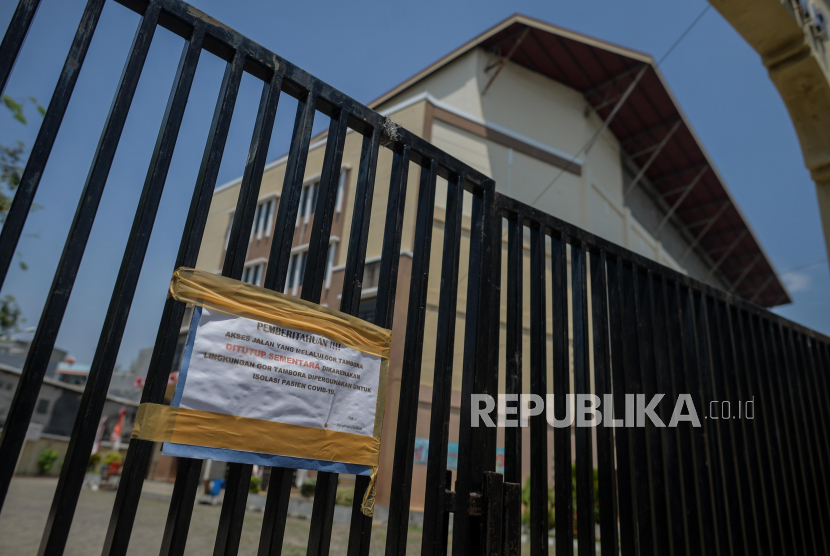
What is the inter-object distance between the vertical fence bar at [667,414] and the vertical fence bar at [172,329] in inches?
114

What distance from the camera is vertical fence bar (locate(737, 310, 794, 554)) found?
4043mm

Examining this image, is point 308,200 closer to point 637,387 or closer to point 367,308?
point 367,308

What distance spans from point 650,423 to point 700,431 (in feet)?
1.70

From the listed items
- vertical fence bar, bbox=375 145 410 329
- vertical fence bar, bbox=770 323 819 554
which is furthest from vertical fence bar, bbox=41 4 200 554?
vertical fence bar, bbox=770 323 819 554

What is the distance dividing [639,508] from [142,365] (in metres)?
31.8

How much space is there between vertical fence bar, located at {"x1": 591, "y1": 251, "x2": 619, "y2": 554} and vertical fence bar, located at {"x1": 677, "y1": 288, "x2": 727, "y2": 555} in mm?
818

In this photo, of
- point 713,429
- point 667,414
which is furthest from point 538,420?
point 713,429

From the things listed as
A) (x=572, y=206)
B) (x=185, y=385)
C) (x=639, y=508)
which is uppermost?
(x=572, y=206)

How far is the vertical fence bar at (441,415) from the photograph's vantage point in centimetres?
235

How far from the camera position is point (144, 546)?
8.16 meters

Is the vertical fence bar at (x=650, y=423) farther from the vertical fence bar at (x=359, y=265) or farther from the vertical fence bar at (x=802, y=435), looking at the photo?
the vertical fence bar at (x=359, y=265)

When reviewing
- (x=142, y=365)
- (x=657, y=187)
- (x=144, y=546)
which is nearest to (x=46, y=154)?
(x=144, y=546)

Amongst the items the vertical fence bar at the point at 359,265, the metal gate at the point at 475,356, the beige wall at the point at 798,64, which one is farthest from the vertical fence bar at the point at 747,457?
the vertical fence bar at the point at 359,265

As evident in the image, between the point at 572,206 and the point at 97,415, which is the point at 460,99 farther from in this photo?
the point at 97,415
